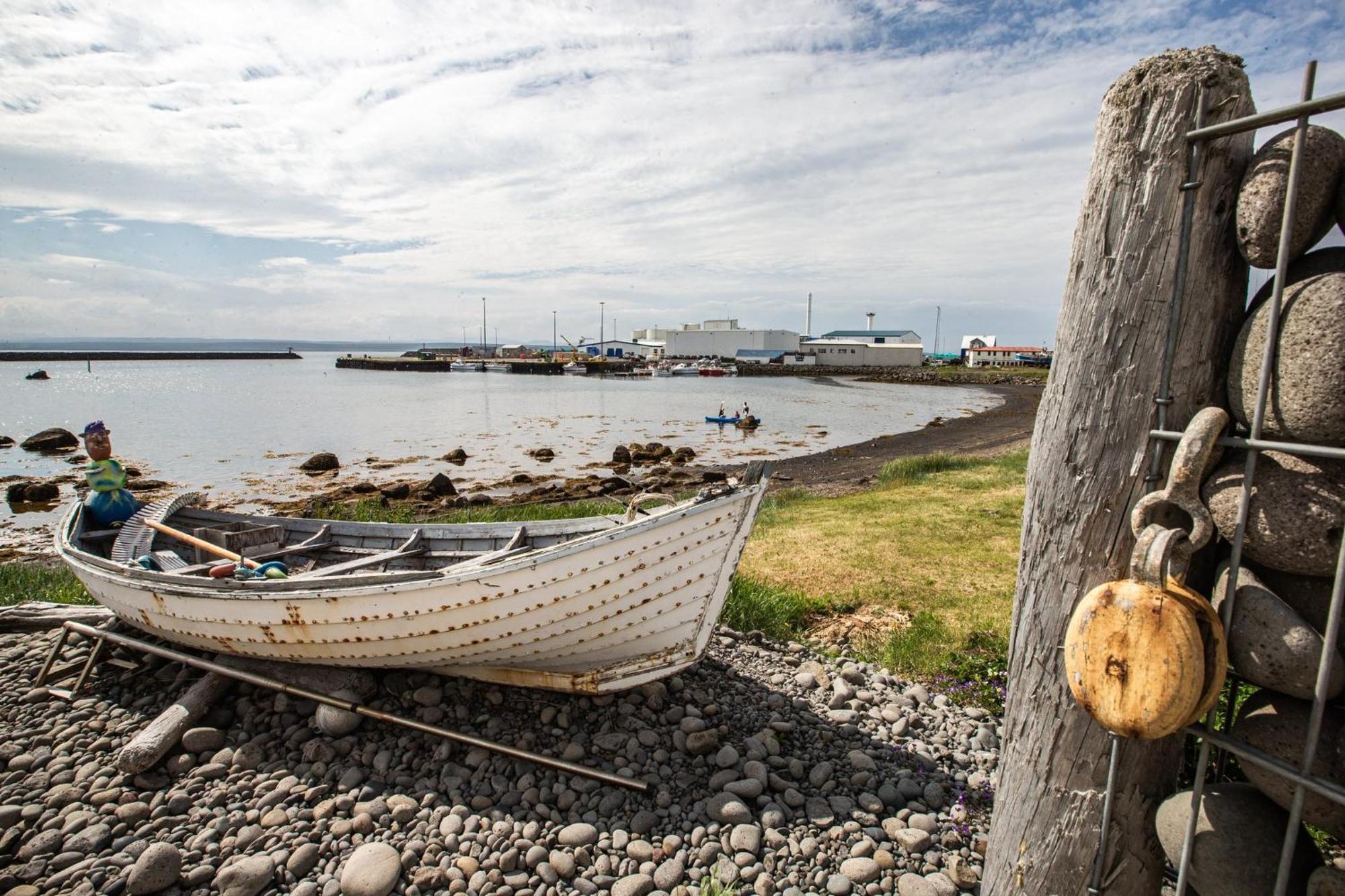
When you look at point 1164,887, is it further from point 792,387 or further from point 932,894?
point 792,387

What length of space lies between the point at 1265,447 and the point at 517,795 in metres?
4.88

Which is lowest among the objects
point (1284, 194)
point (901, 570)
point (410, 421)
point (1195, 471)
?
point (410, 421)

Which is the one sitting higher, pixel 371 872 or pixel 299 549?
pixel 299 549

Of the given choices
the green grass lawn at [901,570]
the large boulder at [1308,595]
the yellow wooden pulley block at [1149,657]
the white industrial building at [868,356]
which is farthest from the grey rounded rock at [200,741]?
the white industrial building at [868,356]

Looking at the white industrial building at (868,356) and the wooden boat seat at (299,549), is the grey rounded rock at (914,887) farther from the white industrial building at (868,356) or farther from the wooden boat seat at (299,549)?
the white industrial building at (868,356)

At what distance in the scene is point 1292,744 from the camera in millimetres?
2246

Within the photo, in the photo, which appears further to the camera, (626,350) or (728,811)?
(626,350)

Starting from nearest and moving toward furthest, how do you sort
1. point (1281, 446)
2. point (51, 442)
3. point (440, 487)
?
point (1281, 446), point (440, 487), point (51, 442)

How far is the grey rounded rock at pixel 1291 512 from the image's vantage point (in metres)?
2.13

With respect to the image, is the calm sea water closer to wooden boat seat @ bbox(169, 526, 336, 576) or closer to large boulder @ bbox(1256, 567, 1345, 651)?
wooden boat seat @ bbox(169, 526, 336, 576)

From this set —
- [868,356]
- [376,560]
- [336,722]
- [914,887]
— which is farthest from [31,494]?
[868,356]

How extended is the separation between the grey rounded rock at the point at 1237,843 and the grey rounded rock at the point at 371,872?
4270mm

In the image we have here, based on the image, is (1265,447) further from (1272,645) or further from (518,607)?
(518,607)

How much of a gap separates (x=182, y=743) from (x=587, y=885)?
3772 mm
